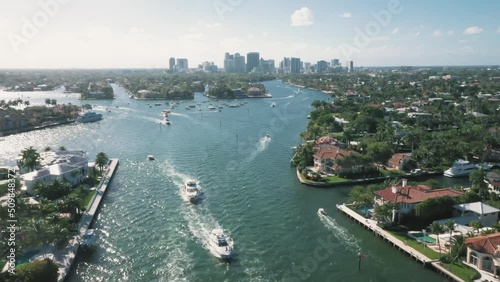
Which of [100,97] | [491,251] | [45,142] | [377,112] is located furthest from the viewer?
[100,97]

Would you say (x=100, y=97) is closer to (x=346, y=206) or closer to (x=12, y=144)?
(x=12, y=144)

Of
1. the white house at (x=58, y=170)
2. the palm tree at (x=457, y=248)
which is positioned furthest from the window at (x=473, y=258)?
the white house at (x=58, y=170)

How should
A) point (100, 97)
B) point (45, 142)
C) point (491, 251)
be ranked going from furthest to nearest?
point (100, 97), point (45, 142), point (491, 251)

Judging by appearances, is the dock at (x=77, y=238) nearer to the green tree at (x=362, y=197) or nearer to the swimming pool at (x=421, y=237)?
the green tree at (x=362, y=197)

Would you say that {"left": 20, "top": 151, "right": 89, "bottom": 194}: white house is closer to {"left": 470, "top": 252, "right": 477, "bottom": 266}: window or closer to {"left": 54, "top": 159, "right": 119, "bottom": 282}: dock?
{"left": 54, "top": 159, "right": 119, "bottom": 282}: dock

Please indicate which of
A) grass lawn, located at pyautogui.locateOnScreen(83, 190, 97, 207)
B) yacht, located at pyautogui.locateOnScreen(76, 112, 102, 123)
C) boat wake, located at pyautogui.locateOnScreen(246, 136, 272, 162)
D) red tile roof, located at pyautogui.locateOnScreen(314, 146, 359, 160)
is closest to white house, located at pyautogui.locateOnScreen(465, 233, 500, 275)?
red tile roof, located at pyautogui.locateOnScreen(314, 146, 359, 160)

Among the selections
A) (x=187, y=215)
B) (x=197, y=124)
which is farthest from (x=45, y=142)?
(x=187, y=215)
